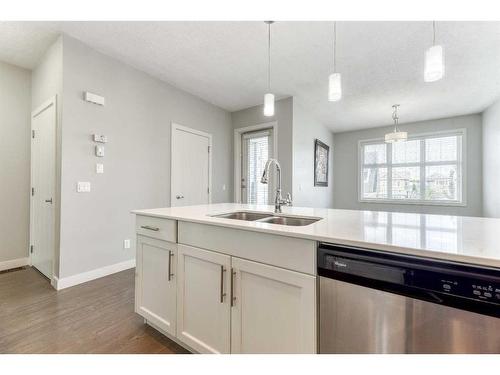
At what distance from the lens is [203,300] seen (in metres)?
1.33

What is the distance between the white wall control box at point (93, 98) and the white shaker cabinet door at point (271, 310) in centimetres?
247

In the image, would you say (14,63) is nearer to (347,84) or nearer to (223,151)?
(223,151)

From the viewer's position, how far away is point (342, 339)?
3.05 feet

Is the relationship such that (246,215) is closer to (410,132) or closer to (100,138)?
(100,138)

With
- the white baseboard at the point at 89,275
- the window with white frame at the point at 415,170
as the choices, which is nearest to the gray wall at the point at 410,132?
the window with white frame at the point at 415,170

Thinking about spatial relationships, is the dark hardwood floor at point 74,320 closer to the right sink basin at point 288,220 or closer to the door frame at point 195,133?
the right sink basin at point 288,220

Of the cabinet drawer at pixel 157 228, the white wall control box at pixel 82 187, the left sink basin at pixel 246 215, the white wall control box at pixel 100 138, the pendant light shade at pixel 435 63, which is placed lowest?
the cabinet drawer at pixel 157 228

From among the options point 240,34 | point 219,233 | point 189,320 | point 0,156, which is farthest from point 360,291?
point 0,156

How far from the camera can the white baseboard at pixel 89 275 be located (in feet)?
7.80

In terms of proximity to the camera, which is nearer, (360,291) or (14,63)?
(360,291)

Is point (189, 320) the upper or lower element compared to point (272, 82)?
lower
